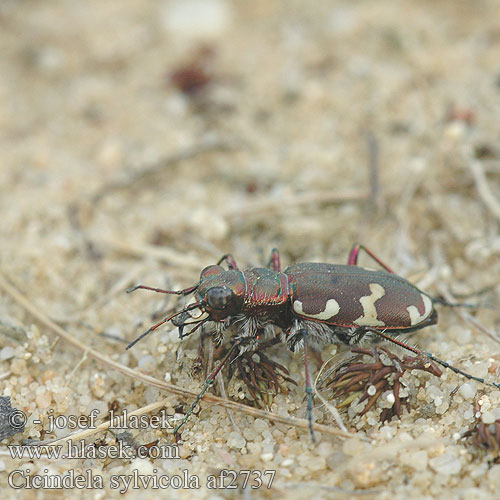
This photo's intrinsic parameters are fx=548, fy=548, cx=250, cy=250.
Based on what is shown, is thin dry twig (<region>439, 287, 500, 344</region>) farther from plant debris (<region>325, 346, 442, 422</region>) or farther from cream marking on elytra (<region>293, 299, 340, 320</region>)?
cream marking on elytra (<region>293, 299, 340, 320</region>)

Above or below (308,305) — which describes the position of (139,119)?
above

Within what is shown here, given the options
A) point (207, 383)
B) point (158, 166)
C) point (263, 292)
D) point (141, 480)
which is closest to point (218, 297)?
point (263, 292)

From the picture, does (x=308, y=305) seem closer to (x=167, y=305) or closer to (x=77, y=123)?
(x=167, y=305)

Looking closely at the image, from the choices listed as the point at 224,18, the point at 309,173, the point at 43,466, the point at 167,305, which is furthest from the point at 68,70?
the point at 43,466

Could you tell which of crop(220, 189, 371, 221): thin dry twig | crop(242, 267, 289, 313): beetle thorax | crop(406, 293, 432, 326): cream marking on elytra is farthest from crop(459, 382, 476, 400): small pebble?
crop(220, 189, 371, 221): thin dry twig

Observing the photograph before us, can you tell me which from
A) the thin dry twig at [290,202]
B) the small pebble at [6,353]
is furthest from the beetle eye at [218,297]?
the thin dry twig at [290,202]

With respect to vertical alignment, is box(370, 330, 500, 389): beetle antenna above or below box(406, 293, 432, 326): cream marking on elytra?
below
